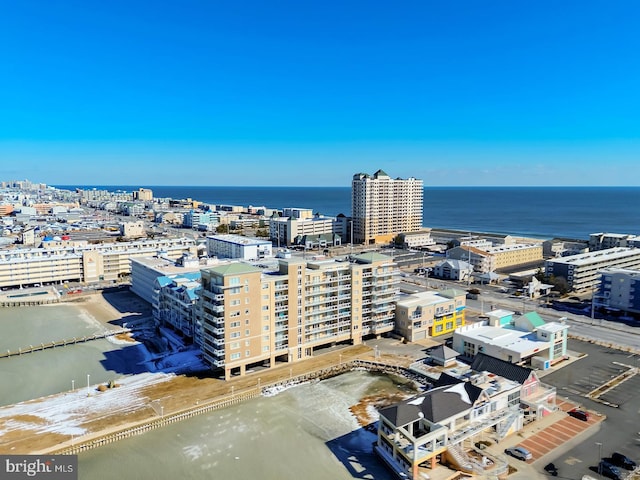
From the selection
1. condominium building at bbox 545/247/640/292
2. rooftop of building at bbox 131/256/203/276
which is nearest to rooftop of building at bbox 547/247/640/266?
condominium building at bbox 545/247/640/292

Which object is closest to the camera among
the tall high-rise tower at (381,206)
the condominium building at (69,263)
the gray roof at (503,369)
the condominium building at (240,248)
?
the gray roof at (503,369)

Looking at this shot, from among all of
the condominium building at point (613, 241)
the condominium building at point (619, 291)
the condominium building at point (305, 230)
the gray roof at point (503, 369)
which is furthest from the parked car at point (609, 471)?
the condominium building at point (305, 230)

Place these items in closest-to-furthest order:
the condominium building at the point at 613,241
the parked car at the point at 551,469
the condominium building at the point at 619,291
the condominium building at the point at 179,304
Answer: the parked car at the point at 551,469
the condominium building at the point at 179,304
the condominium building at the point at 619,291
the condominium building at the point at 613,241

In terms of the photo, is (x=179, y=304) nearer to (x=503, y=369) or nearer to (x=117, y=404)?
(x=117, y=404)

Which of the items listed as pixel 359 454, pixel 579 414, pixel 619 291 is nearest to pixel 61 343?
pixel 359 454

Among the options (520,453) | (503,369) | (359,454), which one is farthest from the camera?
(503,369)

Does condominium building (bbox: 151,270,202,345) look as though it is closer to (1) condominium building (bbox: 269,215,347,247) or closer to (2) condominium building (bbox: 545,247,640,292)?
(2) condominium building (bbox: 545,247,640,292)

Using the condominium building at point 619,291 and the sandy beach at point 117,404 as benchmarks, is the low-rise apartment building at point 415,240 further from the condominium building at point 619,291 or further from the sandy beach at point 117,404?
the sandy beach at point 117,404
